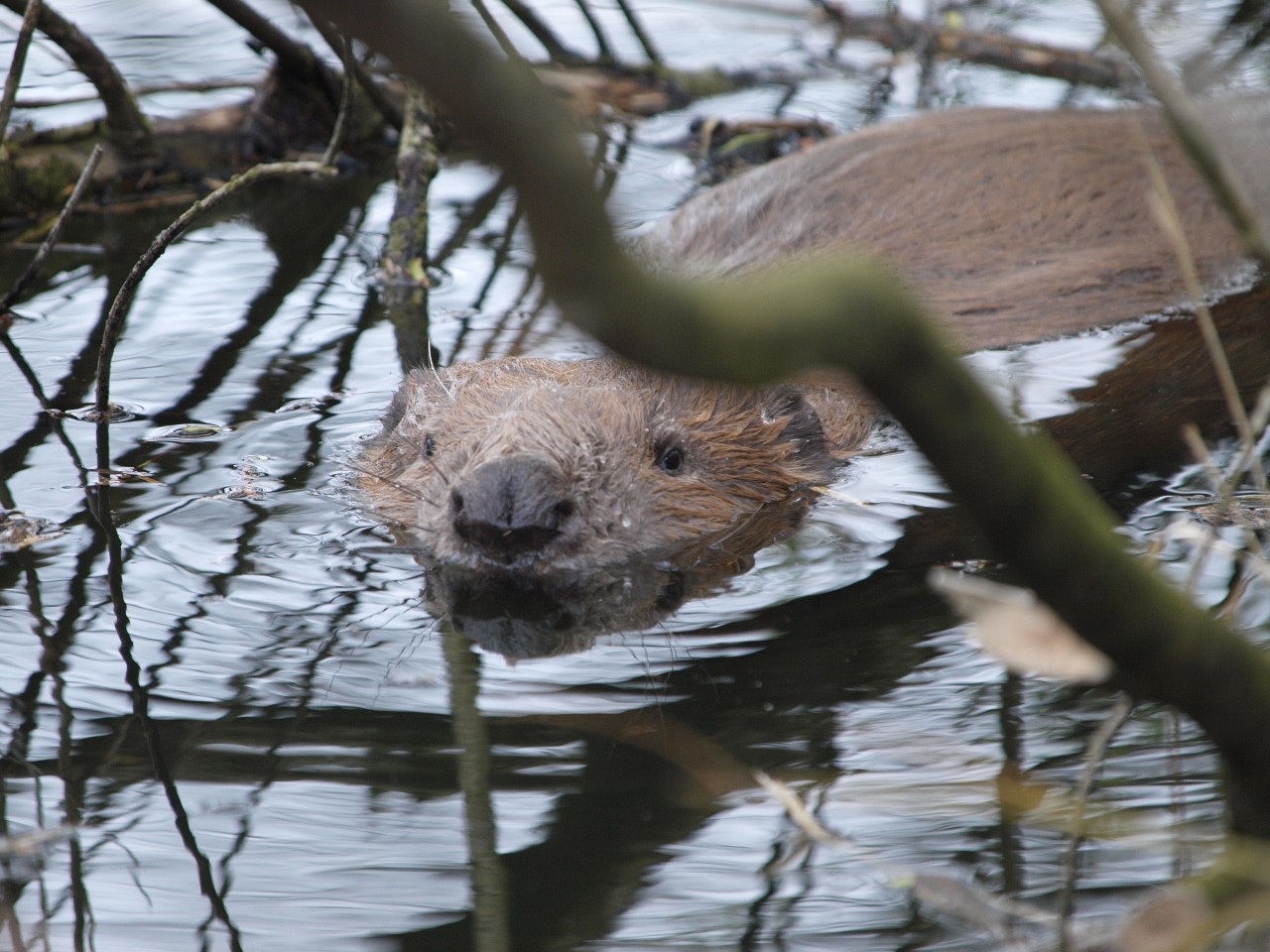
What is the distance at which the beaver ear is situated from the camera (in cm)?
387

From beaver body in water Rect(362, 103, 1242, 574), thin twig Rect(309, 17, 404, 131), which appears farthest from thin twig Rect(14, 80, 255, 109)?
beaver body in water Rect(362, 103, 1242, 574)

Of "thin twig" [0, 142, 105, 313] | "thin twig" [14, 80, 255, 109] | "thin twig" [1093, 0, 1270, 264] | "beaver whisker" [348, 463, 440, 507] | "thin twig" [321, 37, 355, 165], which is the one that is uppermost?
"thin twig" [14, 80, 255, 109]

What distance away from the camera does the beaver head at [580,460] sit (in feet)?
10.1

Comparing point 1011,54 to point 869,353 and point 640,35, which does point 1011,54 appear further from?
point 869,353

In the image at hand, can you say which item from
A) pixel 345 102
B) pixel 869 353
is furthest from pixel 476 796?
Result: pixel 345 102

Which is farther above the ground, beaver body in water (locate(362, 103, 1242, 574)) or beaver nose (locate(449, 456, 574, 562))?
beaver body in water (locate(362, 103, 1242, 574))

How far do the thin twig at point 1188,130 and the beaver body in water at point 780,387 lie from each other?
4.76 ft

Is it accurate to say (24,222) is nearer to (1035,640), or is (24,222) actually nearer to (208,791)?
(208,791)

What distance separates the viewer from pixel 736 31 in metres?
8.88

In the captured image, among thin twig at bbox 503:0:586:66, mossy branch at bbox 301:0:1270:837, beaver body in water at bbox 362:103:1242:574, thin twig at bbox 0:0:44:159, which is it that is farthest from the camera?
thin twig at bbox 503:0:586:66

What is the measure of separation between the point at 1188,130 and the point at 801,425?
8.22 feet

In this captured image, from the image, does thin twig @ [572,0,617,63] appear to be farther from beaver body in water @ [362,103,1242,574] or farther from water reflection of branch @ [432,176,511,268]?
beaver body in water @ [362,103,1242,574]

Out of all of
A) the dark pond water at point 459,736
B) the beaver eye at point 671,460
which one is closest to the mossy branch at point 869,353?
the dark pond water at point 459,736

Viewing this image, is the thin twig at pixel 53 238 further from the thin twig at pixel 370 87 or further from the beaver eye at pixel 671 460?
the beaver eye at pixel 671 460
